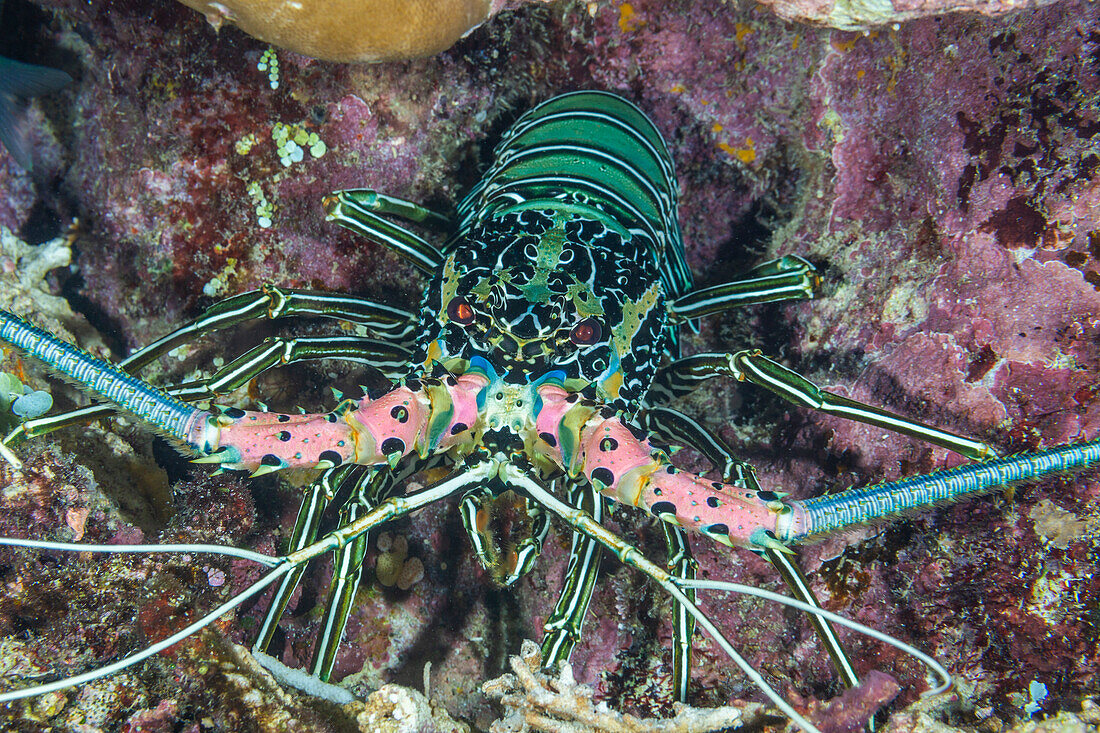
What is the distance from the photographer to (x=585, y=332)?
2.05 meters

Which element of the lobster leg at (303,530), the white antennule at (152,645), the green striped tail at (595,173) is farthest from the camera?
the green striped tail at (595,173)

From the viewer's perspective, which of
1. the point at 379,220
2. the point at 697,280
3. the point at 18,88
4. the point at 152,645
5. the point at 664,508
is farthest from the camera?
the point at 697,280

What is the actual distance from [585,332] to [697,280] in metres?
1.50

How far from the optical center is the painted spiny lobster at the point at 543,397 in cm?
153

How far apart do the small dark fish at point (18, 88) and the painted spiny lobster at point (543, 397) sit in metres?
1.71

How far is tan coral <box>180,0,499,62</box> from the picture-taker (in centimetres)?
215

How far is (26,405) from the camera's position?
7.04ft

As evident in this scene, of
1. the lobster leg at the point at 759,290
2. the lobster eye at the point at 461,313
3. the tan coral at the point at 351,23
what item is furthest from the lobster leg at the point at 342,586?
the tan coral at the point at 351,23

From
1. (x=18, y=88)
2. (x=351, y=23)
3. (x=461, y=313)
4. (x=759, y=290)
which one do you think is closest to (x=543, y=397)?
(x=461, y=313)

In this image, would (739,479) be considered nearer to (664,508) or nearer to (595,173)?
(664,508)

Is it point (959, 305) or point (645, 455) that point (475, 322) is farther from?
point (959, 305)

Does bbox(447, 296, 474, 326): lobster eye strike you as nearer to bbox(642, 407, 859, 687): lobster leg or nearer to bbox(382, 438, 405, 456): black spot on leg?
bbox(382, 438, 405, 456): black spot on leg

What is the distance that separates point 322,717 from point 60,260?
3087mm

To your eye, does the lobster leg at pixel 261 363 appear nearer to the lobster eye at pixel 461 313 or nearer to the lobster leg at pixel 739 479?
the lobster eye at pixel 461 313
